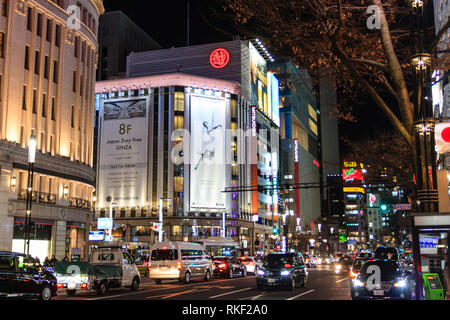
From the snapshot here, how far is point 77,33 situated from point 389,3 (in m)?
42.6

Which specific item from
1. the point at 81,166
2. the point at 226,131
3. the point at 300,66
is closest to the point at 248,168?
the point at 226,131

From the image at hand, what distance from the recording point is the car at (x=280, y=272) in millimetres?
23703

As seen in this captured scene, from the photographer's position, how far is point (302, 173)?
522ft

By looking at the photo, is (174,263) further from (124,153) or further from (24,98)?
(124,153)

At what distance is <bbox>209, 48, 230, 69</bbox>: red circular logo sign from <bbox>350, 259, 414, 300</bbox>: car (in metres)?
85.6

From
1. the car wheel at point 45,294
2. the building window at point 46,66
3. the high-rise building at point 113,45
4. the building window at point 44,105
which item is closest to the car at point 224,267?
the car wheel at point 45,294

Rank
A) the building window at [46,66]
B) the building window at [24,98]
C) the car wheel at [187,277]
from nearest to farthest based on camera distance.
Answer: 1. the car wheel at [187,277]
2. the building window at [24,98]
3. the building window at [46,66]

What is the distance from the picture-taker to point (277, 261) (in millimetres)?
24484

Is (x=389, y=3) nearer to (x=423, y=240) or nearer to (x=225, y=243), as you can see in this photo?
(x=423, y=240)

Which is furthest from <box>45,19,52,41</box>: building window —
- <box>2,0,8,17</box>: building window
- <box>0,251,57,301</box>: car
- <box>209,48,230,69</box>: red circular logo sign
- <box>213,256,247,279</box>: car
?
<box>209,48,230,69</box>: red circular logo sign

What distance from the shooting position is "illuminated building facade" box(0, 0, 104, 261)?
39.5 m

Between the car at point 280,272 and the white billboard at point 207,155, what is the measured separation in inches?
2485

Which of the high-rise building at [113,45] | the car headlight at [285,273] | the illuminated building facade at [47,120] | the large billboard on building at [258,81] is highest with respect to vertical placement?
the high-rise building at [113,45]

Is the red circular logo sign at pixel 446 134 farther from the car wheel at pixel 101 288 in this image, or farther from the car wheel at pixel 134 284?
the car wheel at pixel 134 284
